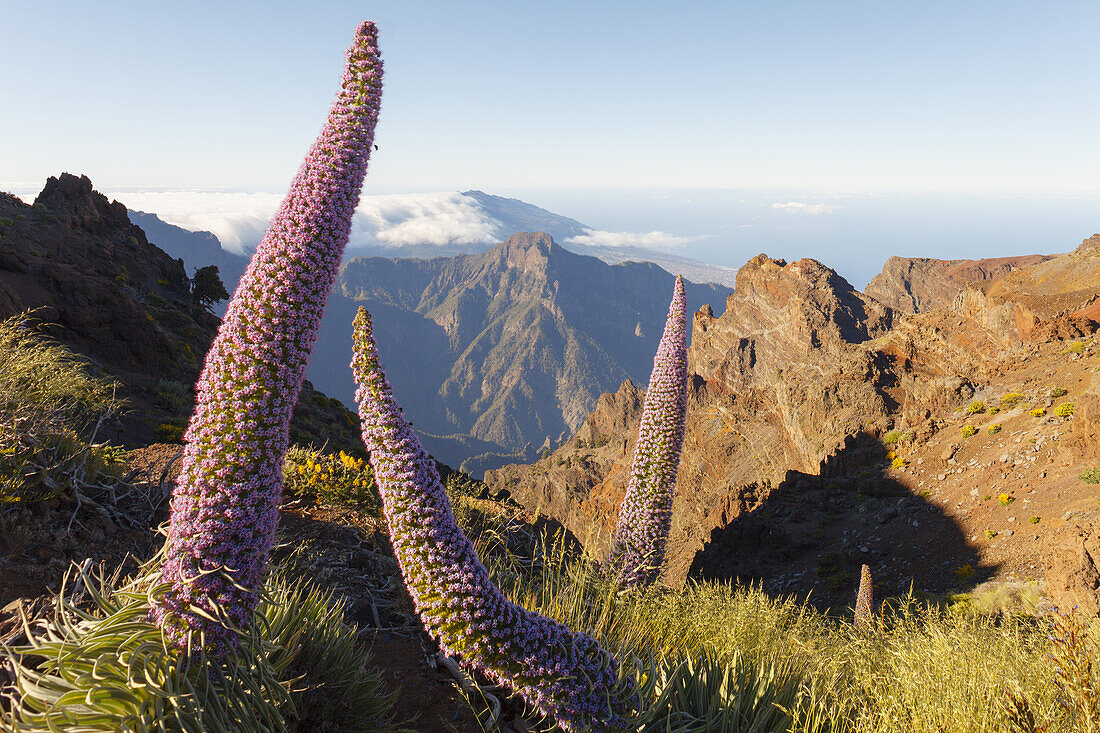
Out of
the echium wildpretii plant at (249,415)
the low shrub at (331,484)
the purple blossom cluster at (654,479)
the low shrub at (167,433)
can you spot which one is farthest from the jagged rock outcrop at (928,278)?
the echium wildpretii plant at (249,415)

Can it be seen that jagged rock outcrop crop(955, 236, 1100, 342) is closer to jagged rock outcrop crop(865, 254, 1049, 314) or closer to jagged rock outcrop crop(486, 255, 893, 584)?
jagged rock outcrop crop(486, 255, 893, 584)

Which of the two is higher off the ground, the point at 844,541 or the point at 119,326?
the point at 119,326

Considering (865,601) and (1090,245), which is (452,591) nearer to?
(865,601)

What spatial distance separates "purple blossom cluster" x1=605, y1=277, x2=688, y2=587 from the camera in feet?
18.0

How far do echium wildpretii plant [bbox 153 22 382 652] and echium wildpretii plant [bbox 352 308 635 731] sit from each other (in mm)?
393

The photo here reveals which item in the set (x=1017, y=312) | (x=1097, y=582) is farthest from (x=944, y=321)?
(x=1097, y=582)

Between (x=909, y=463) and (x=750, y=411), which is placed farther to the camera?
(x=750, y=411)

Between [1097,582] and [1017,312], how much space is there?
32680 mm

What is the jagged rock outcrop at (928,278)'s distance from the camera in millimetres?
104438

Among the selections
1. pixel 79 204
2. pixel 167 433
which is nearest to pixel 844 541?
pixel 167 433

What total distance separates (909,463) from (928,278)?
10038 cm

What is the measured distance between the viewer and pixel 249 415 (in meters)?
2.56

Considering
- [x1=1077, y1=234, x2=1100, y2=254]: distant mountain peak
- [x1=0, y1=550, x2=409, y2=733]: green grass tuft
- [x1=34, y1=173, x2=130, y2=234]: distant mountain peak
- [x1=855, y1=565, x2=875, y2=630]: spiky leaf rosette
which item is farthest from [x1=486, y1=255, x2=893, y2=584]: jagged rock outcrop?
[x1=34, y1=173, x2=130, y2=234]: distant mountain peak

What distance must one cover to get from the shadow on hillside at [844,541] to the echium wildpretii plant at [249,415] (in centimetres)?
1837
